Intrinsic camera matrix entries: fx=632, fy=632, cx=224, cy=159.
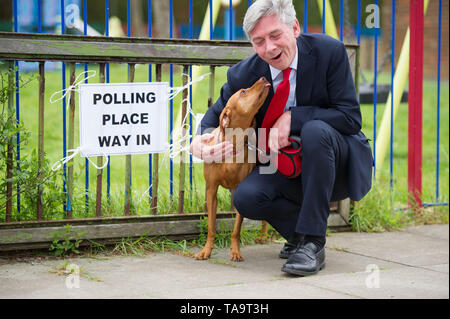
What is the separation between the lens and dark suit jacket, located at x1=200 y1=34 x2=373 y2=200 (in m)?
3.30

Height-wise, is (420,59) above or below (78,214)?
above

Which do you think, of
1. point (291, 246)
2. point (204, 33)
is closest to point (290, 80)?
point (291, 246)

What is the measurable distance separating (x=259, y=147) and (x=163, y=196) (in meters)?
0.90

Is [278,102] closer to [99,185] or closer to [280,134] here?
[280,134]

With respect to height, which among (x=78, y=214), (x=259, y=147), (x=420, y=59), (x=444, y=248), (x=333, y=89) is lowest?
(x=444, y=248)

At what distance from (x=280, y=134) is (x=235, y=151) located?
27cm

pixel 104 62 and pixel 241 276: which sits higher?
pixel 104 62

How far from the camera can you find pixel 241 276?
3.18 m

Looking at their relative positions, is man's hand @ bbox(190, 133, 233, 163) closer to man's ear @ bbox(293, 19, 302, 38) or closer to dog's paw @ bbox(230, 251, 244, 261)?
dog's paw @ bbox(230, 251, 244, 261)

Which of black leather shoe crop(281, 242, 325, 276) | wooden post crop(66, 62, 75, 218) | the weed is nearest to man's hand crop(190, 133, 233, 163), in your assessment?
black leather shoe crop(281, 242, 325, 276)

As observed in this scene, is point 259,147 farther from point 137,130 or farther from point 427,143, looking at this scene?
point 427,143

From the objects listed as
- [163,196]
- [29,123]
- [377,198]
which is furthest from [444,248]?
[29,123]

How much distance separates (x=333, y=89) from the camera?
3332mm

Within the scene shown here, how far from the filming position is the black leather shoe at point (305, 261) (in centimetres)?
313
